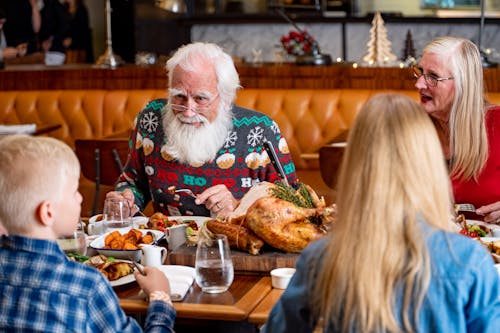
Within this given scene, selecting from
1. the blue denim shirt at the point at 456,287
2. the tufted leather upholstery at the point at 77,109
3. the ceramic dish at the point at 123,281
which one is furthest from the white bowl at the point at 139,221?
the tufted leather upholstery at the point at 77,109

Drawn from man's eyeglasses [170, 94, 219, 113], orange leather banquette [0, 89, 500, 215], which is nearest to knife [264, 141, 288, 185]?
man's eyeglasses [170, 94, 219, 113]

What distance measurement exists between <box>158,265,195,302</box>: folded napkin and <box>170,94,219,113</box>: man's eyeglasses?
1299mm

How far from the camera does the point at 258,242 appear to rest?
3.16 metres

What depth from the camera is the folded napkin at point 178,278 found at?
290 centimetres

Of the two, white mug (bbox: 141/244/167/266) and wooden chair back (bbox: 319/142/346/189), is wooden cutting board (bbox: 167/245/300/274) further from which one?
wooden chair back (bbox: 319/142/346/189)

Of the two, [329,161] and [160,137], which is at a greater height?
[160,137]

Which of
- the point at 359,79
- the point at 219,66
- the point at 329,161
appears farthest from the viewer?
the point at 359,79

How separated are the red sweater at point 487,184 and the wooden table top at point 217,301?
1.26 meters

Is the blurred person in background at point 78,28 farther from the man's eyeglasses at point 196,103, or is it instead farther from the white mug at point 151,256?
the white mug at point 151,256

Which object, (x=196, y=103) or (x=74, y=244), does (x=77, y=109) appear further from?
(x=74, y=244)

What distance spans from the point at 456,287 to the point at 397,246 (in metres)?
0.15

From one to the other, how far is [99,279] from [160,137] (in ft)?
6.50

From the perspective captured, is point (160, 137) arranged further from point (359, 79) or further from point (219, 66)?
point (359, 79)

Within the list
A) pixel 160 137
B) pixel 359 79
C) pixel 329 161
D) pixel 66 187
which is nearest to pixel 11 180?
pixel 66 187
